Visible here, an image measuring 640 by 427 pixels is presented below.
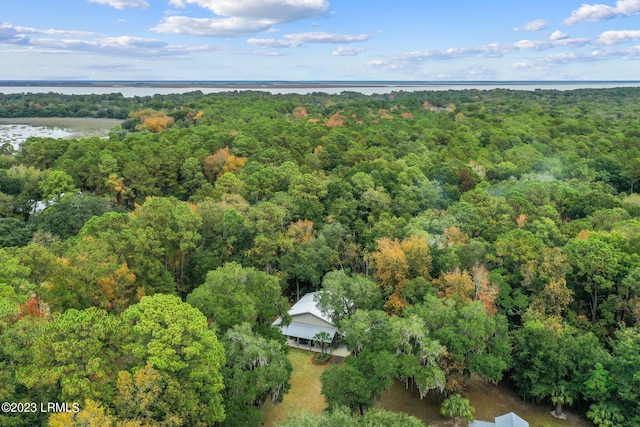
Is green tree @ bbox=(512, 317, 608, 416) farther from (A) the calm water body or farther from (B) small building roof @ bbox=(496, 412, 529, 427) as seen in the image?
(A) the calm water body

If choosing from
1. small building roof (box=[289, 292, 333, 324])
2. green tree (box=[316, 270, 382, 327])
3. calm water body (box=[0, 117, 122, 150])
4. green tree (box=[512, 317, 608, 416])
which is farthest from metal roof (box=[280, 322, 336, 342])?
calm water body (box=[0, 117, 122, 150])

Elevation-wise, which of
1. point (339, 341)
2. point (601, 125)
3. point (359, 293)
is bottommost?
point (339, 341)

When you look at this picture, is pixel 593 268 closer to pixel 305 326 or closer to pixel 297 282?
pixel 305 326

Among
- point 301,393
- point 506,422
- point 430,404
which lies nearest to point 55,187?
A: point 301,393

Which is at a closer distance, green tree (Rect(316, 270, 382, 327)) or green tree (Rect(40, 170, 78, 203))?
green tree (Rect(316, 270, 382, 327))

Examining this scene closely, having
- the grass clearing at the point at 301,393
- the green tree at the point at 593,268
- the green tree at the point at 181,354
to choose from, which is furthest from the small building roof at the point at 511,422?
the green tree at the point at 181,354

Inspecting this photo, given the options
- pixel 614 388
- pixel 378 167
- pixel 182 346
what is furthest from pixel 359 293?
pixel 378 167

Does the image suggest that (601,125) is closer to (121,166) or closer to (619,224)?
(619,224)
